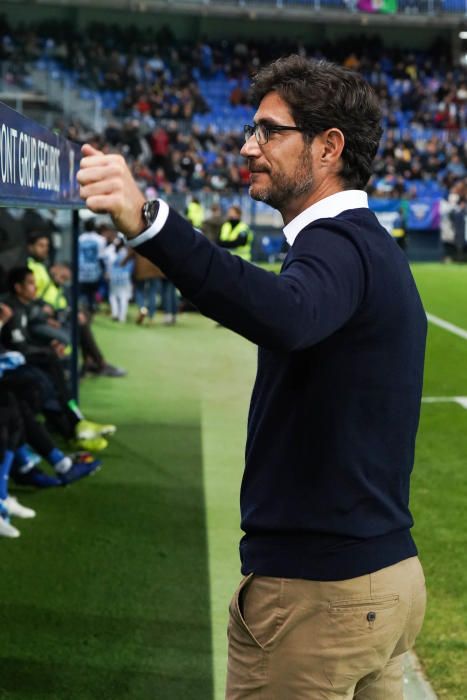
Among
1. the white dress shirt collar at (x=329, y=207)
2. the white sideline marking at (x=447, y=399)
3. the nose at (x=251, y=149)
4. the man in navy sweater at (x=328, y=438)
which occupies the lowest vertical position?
the white sideline marking at (x=447, y=399)

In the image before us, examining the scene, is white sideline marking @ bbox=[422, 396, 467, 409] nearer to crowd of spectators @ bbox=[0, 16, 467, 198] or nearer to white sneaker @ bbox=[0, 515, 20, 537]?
white sneaker @ bbox=[0, 515, 20, 537]

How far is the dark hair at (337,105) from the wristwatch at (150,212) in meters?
0.50

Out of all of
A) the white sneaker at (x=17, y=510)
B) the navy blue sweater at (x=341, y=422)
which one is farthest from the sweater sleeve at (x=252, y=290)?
the white sneaker at (x=17, y=510)

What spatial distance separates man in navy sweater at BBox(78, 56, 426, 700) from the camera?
7.18 ft

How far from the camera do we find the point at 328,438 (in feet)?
7.25

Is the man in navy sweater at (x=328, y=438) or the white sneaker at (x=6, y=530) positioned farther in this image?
the white sneaker at (x=6, y=530)

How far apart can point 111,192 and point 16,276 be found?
703cm

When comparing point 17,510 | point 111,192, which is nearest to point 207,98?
point 17,510

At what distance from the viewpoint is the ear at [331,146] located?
2.26m

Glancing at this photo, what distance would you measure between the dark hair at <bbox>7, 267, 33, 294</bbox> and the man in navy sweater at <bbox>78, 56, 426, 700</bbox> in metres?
6.59

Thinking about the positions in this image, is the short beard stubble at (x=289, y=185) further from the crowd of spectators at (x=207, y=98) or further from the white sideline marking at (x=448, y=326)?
the crowd of spectators at (x=207, y=98)

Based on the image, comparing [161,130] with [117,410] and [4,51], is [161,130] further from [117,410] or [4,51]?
[117,410]

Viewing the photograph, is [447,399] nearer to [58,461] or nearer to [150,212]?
[58,461]

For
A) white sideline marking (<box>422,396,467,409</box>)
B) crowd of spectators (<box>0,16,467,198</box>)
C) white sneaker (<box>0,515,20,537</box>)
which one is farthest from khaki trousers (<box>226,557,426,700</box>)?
crowd of spectators (<box>0,16,467,198</box>)
